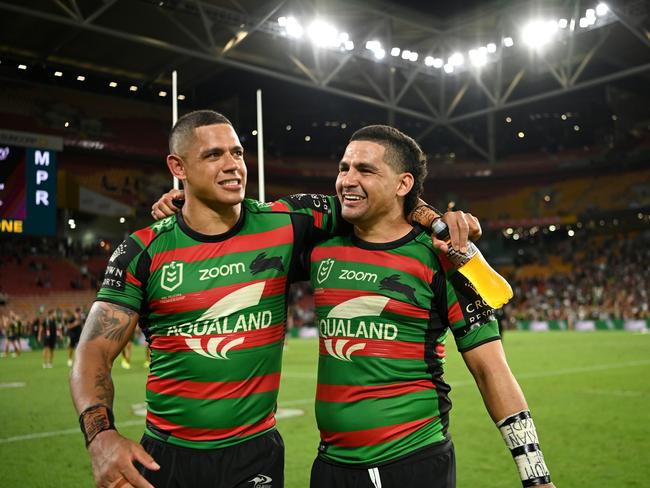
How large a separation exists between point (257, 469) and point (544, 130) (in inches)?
1884

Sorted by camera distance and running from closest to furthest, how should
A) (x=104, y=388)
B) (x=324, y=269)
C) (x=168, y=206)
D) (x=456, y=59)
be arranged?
(x=104, y=388), (x=324, y=269), (x=168, y=206), (x=456, y=59)

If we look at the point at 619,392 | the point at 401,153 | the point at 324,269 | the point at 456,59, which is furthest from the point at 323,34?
the point at 324,269

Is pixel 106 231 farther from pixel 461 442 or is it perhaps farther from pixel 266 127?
pixel 461 442

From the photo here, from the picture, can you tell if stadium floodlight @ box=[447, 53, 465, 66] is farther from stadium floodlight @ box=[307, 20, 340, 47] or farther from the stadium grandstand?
stadium floodlight @ box=[307, 20, 340, 47]

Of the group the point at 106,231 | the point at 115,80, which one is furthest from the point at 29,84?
the point at 106,231

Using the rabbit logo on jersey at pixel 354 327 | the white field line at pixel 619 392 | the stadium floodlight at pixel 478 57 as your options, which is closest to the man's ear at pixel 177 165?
the rabbit logo on jersey at pixel 354 327

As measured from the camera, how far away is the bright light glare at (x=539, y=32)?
1046 inches

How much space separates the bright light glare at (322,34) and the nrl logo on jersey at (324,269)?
23.3 meters

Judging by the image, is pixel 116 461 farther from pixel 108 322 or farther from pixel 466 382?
pixel 466 382

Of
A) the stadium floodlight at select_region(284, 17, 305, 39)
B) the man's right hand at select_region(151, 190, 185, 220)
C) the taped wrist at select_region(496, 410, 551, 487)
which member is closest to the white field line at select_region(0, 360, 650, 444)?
the man's right hand at select_region(151, 190, 185, 220)

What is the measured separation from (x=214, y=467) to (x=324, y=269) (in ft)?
3.07

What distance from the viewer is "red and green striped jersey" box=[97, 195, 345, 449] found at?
286 centimetres

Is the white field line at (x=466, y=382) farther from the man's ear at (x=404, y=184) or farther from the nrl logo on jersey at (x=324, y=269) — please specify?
the man's ear at (x=404, y=184)

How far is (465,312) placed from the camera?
→ 2.78 meters
